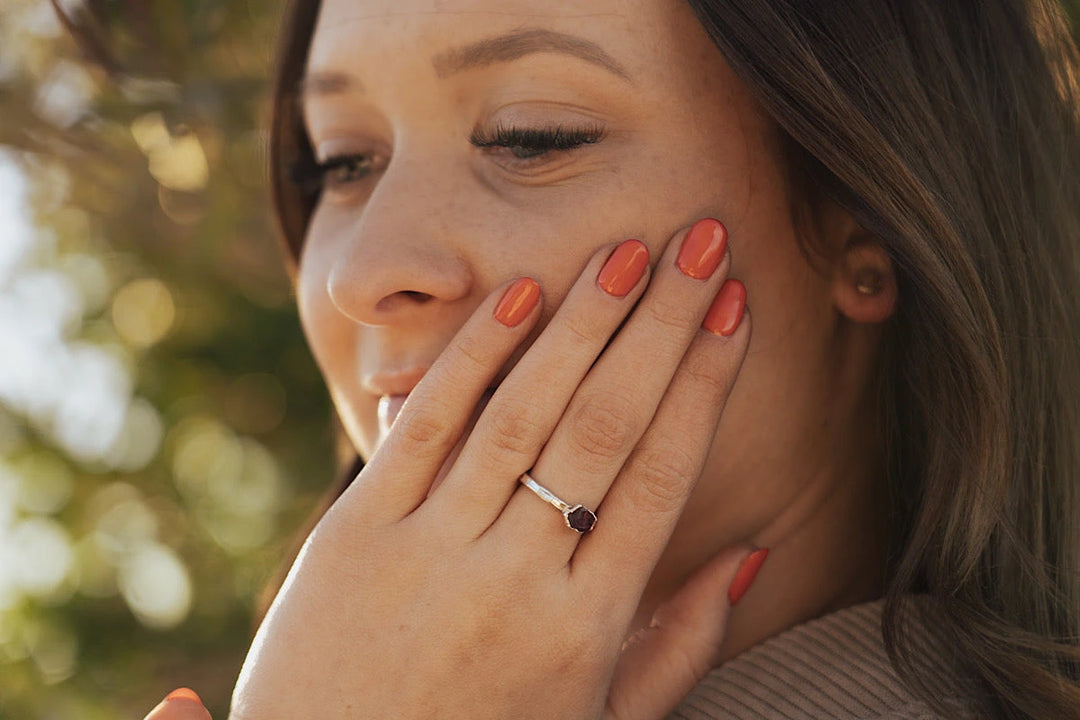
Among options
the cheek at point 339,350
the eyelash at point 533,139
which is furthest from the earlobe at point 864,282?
the cheek at point 339,350

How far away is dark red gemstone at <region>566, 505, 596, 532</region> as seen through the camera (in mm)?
1726

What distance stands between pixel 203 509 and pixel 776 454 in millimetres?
2348

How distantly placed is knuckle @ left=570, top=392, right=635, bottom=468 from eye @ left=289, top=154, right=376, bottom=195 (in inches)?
30.3

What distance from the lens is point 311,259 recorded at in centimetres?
230

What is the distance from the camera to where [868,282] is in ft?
6.65

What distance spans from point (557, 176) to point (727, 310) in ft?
1.21

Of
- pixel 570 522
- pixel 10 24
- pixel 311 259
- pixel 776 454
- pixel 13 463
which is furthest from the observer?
pixel 13 463

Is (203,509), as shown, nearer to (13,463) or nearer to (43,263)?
(13,463)

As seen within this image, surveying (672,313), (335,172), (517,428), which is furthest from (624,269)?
(335,172)

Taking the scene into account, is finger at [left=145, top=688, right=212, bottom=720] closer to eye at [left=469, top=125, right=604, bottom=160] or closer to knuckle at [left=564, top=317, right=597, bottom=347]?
knuckle at [left=564, top=317, right=597, bottom=347]

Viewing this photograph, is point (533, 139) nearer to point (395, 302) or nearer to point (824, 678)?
point (395, 302)

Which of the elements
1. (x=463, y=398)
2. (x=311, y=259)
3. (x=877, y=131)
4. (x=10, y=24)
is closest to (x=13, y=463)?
(x=10, y=24)

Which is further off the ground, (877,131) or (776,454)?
(877,131)

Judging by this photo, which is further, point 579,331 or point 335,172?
point 335,172
